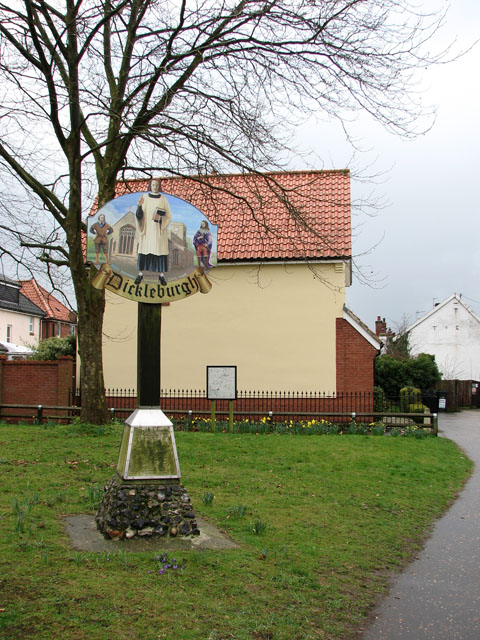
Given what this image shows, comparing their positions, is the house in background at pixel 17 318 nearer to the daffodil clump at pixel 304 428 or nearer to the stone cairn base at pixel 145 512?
the daffodil clump at pixel 304 428

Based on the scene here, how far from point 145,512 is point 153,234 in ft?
9.90

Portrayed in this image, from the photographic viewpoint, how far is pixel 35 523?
→ 6.71 meters

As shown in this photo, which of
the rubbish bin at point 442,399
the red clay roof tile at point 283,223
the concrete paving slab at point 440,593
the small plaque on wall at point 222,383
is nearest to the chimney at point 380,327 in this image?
the rubbish bin at point 442,399

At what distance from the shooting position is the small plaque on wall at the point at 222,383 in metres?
16.0

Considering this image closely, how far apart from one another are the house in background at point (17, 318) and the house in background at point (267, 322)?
79.6 ft

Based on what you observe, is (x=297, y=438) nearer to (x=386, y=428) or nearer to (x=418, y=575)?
(x=386, y=428)

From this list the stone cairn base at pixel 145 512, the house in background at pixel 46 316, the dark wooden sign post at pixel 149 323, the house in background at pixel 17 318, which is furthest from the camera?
the house in background at pixel 46 316

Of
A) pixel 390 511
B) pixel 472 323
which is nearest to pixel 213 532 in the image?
pixel 390 511

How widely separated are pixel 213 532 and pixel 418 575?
7.11 feet

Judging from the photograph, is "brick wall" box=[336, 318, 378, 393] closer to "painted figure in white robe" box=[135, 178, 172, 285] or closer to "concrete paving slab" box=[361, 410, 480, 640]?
"concrete paving slab" box=[361, 410, 480, 640]

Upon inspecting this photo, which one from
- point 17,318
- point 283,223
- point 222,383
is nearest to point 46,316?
point 17,318

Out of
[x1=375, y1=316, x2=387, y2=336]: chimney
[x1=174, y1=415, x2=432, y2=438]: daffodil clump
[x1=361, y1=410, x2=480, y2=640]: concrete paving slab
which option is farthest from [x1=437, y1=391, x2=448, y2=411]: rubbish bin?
[x1=361, y1=410, x2=480, y2=640]: concrete paving slab

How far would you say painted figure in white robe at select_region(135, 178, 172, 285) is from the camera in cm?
718

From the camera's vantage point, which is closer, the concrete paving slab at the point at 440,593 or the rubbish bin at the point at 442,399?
the concrete paving slab at the point at 440,593
